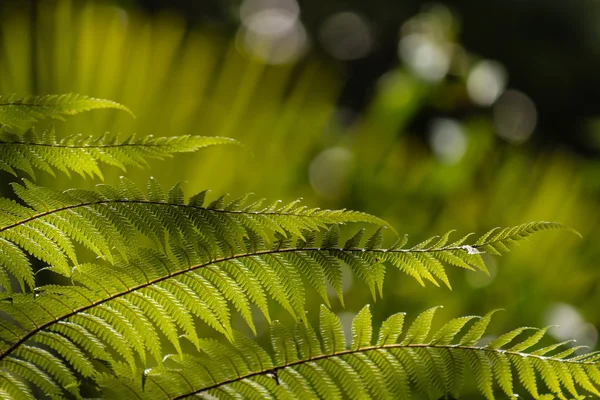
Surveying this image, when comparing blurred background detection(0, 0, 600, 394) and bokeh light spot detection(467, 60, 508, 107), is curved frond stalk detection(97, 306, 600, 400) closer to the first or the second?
blurred background detection(0, 0, 600, 394)

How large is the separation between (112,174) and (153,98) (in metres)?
0.27

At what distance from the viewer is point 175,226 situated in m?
0.68

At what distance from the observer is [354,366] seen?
67cm

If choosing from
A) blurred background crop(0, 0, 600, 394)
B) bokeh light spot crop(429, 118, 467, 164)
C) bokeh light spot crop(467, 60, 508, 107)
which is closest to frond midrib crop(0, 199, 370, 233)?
blurred background crop(0, 0, 600, 394)

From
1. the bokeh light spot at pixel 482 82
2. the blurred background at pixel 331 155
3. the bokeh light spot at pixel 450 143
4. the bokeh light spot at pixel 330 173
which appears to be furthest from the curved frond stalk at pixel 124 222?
the bokeh light spot at pixel 482 82

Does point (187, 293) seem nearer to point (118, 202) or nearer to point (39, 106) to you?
point (118, 202)

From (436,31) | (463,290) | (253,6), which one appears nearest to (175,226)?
(463,290)

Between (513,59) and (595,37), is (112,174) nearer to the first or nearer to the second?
(513,59)

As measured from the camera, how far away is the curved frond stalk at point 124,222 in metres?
0.67

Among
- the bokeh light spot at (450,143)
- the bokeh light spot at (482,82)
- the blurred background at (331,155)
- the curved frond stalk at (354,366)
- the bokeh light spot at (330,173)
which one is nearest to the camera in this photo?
→ the curved frond stalk at (354,366)

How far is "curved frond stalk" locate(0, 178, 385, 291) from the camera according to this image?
67 cm

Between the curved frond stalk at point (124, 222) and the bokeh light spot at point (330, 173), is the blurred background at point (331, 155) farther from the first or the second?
the curved frond stalk at point (124, 222)

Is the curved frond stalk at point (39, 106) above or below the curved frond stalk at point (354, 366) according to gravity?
above

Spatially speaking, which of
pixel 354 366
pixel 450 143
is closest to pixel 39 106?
pixel 354 366
